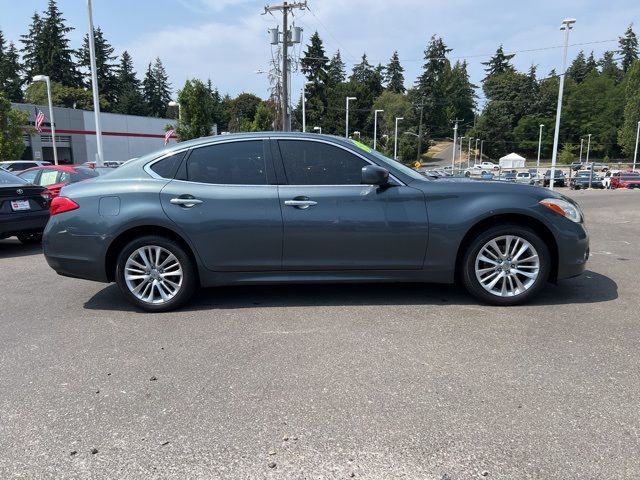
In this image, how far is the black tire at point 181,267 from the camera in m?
4.66

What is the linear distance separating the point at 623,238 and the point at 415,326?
6598 mm

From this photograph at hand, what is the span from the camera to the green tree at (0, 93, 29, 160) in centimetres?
2823

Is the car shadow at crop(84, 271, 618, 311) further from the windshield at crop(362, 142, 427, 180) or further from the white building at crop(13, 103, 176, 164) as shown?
the white building at crop(13, 103, 176, 164)

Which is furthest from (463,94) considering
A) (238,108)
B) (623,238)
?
(623,238)

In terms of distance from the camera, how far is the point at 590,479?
7.45 feet

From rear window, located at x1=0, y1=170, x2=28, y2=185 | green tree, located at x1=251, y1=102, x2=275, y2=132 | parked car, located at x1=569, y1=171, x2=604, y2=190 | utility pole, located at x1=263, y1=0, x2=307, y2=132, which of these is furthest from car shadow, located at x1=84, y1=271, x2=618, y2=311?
green tree, located at x1=251, y1=102, x2=275, y2=132

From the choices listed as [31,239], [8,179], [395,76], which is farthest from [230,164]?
[395,76]

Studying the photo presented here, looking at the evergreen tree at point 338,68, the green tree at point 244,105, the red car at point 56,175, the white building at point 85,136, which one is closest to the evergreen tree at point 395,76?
the evergreen tree at point 338,68

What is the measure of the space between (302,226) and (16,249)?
21.3ft

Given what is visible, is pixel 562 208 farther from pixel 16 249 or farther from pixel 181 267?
pixel 16 249

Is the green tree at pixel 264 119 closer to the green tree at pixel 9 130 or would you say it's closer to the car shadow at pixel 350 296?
the green tree at pixel 9 130

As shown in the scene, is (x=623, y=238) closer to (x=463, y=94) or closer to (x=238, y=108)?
(x=238, y=108)

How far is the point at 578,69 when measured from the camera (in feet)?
441

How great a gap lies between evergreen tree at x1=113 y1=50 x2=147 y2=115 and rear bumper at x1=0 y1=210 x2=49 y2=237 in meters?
95.4
